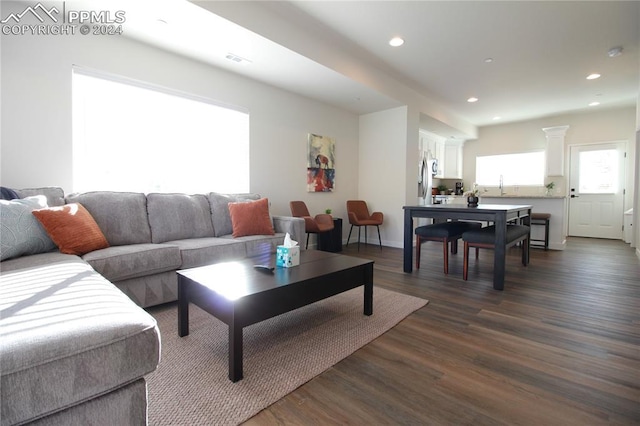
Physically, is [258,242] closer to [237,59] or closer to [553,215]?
[237,59]

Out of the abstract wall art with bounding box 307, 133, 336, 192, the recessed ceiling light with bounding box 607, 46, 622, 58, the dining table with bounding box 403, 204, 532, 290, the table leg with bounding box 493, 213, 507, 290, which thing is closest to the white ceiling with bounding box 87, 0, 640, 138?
the recessed ceiling light with bounding box 607, 46, 622, 58

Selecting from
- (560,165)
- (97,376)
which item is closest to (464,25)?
(97,376)

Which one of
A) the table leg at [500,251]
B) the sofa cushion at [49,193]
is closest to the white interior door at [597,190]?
the table leg at [500,251]

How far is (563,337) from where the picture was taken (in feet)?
6.35

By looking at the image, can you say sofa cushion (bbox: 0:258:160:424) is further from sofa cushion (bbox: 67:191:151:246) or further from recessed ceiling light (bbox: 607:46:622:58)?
recessed ceiling light (bbox: 607:46:622:58)

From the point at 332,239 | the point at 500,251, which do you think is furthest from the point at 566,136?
the point at 332,239

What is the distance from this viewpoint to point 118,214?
264 cm

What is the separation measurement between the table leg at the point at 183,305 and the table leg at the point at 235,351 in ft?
1.92

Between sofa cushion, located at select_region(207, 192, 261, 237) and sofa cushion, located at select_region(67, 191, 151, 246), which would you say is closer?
sofa cushion, located at select_region(67, 191, 151, 246)

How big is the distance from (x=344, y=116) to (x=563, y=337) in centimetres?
451

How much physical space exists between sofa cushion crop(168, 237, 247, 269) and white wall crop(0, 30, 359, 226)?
1.28m

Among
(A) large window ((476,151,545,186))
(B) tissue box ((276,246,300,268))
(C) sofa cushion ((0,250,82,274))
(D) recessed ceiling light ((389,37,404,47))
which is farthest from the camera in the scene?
(A) large window ((476,151,545,186))

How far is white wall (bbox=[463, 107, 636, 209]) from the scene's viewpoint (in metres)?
6.11

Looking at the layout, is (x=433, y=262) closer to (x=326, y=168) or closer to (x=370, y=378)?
(x=326, y=168)
